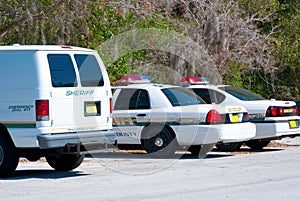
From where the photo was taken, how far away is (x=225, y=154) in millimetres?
16688

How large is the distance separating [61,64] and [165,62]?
471 inches

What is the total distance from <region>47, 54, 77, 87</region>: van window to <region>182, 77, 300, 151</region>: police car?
5112 millimetres

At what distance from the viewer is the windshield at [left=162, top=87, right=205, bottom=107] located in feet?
51.5

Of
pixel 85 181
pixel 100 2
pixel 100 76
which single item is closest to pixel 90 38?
pixel 100 2

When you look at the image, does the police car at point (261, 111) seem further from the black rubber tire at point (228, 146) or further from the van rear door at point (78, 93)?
the van rear door at point (78, 93)

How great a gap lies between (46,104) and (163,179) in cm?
225

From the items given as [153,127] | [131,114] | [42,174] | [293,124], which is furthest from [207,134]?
[42,174]

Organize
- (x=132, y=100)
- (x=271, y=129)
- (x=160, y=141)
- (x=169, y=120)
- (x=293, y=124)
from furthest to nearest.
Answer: (x=293, y=124)
(x=271, y=129)
(x=132, y=100)
(x=160, y=141)
(x=169, y=120)

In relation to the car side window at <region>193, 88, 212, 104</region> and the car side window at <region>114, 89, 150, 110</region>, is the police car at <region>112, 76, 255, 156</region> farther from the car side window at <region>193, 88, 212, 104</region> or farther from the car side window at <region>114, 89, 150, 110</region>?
the car side window at <region>193, 88, 212, 104</region>

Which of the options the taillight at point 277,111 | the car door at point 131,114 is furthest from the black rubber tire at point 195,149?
the taillight at point 277,111

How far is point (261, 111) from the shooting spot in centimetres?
1695

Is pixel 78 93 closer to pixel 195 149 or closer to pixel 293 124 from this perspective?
pixel 195 149

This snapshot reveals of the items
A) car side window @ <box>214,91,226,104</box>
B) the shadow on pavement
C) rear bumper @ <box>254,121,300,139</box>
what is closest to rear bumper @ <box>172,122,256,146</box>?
rear bumper @ <box>254,121,300,139</box>

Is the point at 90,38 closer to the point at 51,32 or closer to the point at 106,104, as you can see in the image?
the point at 51,32
